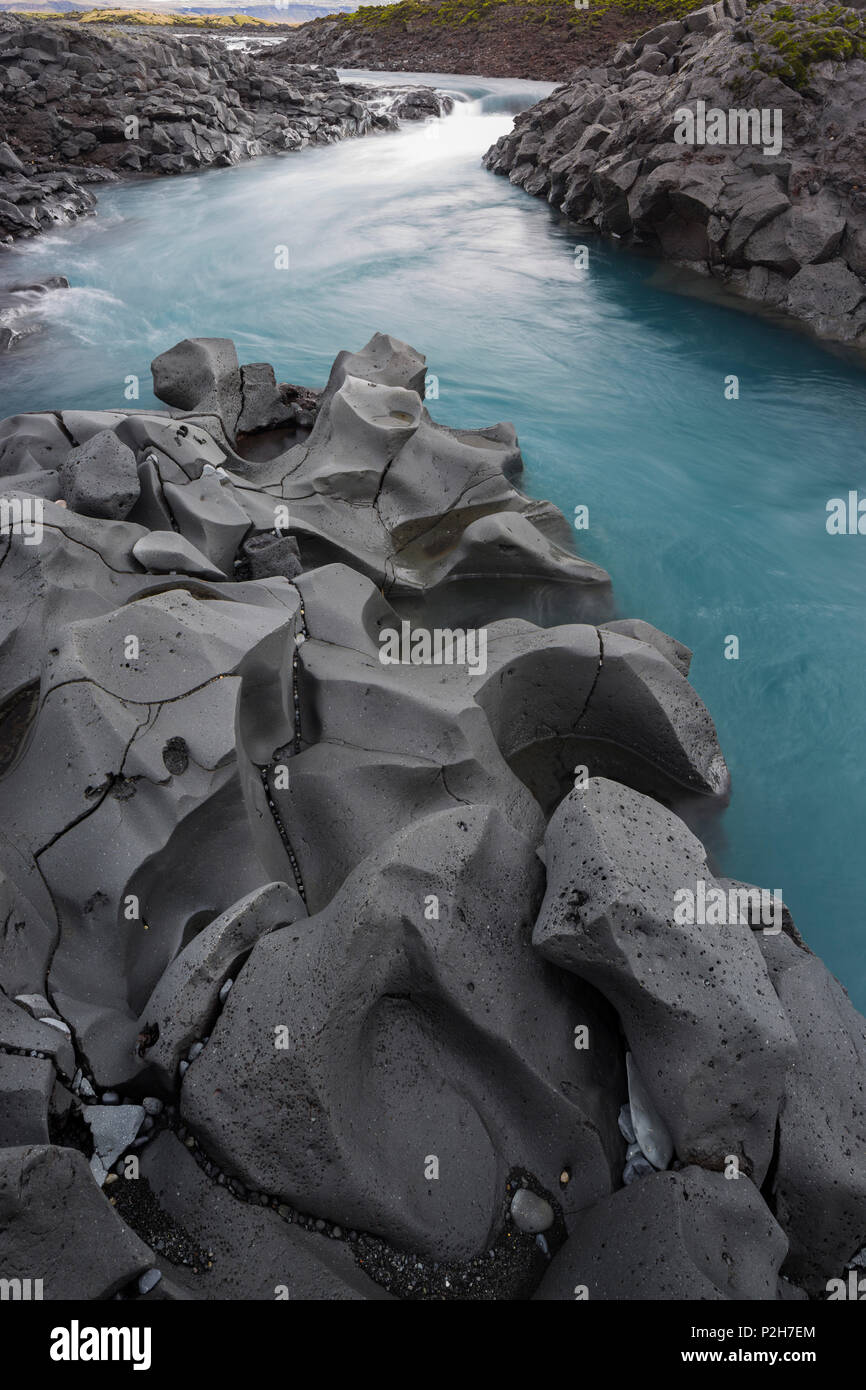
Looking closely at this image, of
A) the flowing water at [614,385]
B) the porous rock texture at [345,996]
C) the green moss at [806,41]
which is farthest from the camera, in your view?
the green moss at [806,41]

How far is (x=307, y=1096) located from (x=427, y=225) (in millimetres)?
18477

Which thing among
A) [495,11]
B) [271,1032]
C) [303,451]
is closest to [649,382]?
[303,451]

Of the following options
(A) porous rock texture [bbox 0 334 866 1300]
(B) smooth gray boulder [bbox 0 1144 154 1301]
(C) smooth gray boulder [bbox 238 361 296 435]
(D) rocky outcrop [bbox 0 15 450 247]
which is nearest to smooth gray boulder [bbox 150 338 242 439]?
(C) smooth gray boulder [bbox 238 361 296 435]

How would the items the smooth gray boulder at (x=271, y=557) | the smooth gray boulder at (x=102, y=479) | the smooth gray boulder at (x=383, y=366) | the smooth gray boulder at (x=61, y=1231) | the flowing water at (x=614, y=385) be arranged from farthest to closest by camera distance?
the smooth gray boulder at (x=383, y=366) < the flowing water at (x=614, y=385) < the smooth gray boulder at (x=271, y=557) < the smooth gray boulder at (x=102, y=479) < the smooth gray boulder at (x=61, y=1231)

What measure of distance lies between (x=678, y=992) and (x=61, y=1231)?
2268 millimetres

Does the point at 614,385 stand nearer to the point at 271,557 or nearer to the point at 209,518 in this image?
the point at 271,557

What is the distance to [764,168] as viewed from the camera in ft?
42.2

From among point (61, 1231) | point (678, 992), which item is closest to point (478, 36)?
point (678, 992)

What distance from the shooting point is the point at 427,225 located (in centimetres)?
1780

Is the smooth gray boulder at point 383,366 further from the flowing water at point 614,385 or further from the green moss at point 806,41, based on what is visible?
the green moss at point 806,41

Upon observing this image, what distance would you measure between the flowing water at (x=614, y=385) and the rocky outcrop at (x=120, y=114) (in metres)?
0.95

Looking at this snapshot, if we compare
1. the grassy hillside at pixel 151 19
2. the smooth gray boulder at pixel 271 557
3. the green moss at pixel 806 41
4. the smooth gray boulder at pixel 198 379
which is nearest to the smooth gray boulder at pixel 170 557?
the smooth gray boulder at pixel 271 557

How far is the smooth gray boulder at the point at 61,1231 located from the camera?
259cm

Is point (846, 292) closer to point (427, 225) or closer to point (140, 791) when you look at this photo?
point (427, 225)
